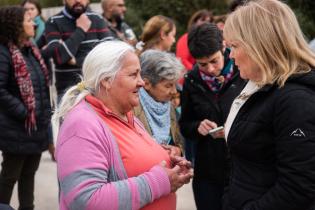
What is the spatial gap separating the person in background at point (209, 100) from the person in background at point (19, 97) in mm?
1345

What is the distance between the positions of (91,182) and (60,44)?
9.55 feet

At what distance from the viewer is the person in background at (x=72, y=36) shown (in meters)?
4.56

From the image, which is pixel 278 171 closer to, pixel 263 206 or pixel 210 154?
pixel 263 206

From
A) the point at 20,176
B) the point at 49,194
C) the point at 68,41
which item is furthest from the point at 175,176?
the point at 49,194

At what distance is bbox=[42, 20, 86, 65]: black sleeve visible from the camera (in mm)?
4508

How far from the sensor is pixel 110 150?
1.96m

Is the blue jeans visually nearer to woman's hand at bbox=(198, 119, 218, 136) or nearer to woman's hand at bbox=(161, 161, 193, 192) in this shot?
woman's hand at bbox=(198, 119, 218, 136)

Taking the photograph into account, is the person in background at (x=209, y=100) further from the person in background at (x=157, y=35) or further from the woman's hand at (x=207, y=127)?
the person in background at (x=157, y=35)

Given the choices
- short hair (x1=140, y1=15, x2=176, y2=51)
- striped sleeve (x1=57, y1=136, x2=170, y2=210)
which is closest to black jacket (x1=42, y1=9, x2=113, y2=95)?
short hair (x1=140, y1=15, x2=176, y2=51)

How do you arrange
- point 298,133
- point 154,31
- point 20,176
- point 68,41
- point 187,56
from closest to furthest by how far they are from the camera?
point 298,133 < point 20,176 < point 154,31 < point 68,41 < point 187,56

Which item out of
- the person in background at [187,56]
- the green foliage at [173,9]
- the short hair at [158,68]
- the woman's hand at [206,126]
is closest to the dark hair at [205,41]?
the short hair at [158,68]

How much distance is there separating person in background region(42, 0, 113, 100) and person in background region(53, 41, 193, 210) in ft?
7.97

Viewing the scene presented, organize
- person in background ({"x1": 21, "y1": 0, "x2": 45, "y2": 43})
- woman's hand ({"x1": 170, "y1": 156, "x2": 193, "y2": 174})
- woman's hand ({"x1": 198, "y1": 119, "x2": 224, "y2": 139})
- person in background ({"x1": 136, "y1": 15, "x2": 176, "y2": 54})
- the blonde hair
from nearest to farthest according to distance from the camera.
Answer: the blonde hair, woman's hand ({"x1": 170, "y1": 156, "x2": 193, "y2": 174}), woman's hand ({"x1": 198, "y1": 119, "x2": 224, "y2": 139}), person in background ({"x1": 136, "y1": 15, "x2": 176, "y2": 54}), person in background ({"x1": 21, "y1": 0, "x2": 45, "y2": 43})

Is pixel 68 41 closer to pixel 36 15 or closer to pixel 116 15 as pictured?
pixel 116 15
